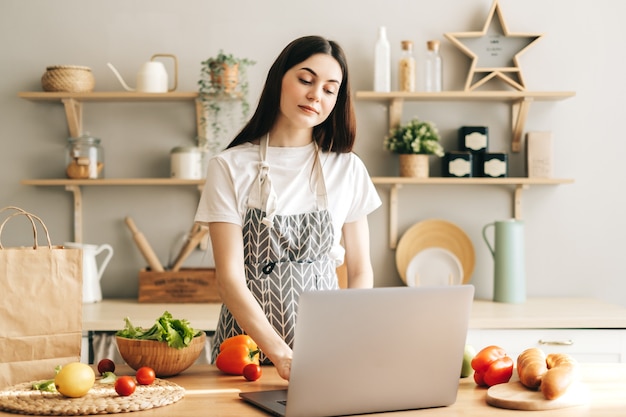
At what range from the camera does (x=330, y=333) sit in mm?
1276

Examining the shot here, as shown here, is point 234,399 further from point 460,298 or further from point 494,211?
point 494,211

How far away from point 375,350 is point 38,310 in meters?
0.69

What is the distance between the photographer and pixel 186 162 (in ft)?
11.1

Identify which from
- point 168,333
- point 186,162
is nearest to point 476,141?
point 186,162

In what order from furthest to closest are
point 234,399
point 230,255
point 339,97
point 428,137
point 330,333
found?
point 428,137 → point 339,97 → point 230,255 → point 234,399 → point 330,333

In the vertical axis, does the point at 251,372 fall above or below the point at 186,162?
below

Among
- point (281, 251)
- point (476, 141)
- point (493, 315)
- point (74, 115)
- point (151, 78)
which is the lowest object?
point (493, 315)

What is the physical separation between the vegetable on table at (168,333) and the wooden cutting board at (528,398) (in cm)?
62

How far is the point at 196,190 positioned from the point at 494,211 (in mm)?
1359

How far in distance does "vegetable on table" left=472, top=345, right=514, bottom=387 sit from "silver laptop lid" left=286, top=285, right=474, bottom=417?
0.61ft

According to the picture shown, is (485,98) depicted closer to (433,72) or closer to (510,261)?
(433,72)

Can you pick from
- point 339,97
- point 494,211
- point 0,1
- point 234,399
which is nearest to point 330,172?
point 339,97

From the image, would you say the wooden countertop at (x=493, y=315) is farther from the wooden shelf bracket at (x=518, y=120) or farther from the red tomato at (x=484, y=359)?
the red tomato at (x=484, y=359)

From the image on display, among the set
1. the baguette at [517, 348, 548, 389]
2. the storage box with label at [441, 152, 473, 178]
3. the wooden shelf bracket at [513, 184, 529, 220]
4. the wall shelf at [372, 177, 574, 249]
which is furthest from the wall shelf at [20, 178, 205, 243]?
the baguette at [517, 348, 548, 389]
